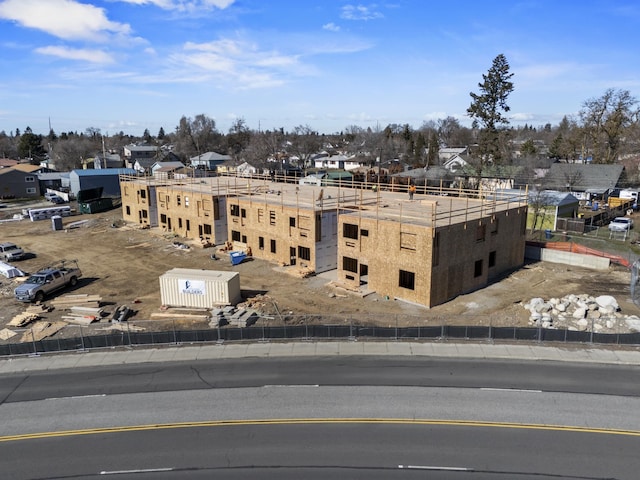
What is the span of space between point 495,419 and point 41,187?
109808mm

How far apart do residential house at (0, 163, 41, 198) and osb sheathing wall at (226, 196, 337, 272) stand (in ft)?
234

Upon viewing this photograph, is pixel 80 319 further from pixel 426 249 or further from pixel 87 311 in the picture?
pixel 426 249

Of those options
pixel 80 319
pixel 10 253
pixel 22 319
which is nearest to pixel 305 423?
pixel 80 319

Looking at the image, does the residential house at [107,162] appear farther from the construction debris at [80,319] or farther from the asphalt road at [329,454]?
the asphalt road at [329,454]

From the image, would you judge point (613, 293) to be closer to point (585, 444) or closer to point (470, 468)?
point (585, 444)

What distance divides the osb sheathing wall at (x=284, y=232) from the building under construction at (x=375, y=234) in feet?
0.32

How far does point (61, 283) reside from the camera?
1513 inches

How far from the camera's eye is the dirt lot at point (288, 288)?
32156 mm

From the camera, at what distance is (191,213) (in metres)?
57.6

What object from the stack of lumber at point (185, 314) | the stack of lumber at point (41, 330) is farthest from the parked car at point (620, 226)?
the stack of lumber at point (41, 330)

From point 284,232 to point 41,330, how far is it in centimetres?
2223

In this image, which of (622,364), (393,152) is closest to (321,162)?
(393,152)

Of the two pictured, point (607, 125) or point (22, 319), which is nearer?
point (22, 319)

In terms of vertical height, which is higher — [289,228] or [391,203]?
[391,203]
